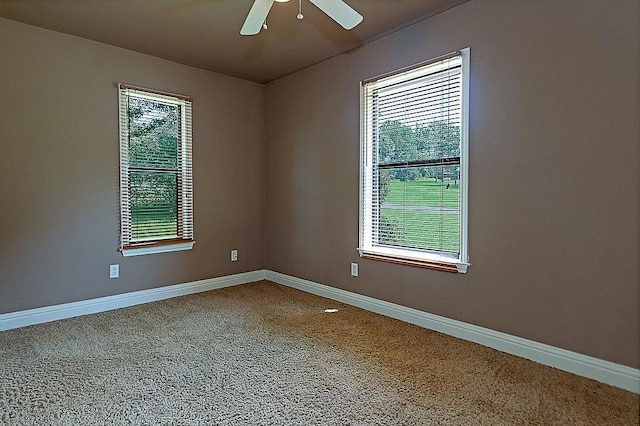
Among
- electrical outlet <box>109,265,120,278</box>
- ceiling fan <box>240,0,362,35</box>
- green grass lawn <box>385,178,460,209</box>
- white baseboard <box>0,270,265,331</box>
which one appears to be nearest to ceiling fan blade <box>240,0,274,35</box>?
ceiling fan <box>240,0,362,35</box>

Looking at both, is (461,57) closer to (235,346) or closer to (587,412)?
(587,412)

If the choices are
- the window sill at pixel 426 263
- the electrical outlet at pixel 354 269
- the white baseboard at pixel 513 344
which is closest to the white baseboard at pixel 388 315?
the white baseboard at pixel 513 344

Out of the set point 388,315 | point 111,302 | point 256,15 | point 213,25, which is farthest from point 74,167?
point 388,315

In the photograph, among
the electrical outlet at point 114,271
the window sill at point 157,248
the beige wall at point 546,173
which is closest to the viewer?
the beige wall at point 546,173

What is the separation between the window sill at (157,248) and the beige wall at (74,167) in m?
0.07

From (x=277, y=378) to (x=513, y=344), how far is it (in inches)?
64.5

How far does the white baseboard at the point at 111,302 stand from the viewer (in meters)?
3.23

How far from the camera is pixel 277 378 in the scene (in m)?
2.30

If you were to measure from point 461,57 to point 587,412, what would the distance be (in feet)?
7.95

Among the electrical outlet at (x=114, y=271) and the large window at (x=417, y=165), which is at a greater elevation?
the large window at (x=417, y=165)

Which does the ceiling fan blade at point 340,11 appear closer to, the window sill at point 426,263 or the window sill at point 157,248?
the window sill at point 426,263

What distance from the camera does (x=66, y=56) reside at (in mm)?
3416

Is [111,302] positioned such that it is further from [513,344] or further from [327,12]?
[513,344]

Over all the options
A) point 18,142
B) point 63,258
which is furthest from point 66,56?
point 63,258
